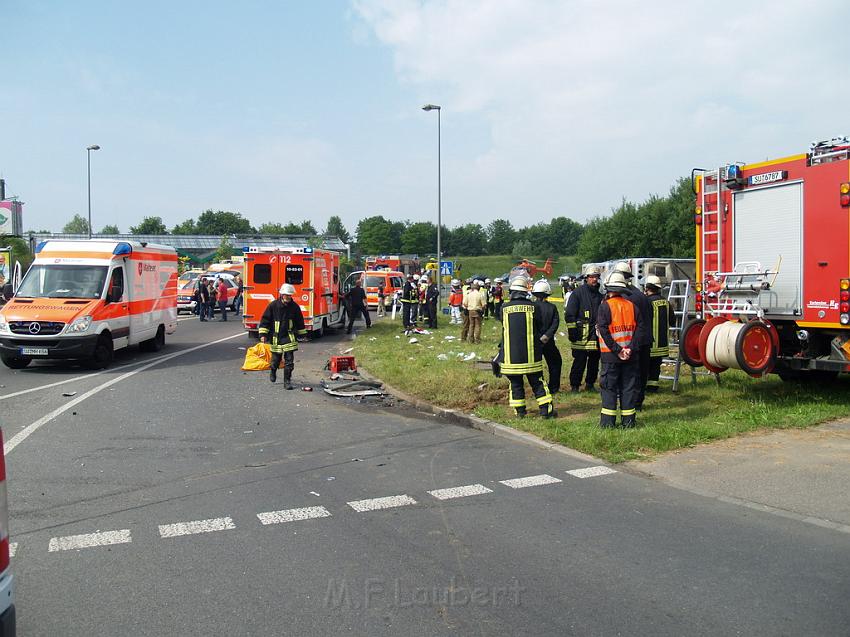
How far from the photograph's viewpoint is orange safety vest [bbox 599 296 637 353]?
27.9ft

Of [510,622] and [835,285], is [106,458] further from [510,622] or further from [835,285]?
[835,285]

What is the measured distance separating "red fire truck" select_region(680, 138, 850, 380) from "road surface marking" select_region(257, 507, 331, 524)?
5412 millimetres

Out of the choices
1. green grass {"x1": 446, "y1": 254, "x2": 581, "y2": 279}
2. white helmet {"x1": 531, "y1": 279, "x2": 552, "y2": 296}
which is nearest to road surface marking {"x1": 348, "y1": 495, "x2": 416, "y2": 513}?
white helmet {"x1": 531, "y1": 279, "x2": 552, "y2": 296}

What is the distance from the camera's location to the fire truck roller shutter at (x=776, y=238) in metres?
9.27

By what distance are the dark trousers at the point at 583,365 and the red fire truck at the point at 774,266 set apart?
1.55 m

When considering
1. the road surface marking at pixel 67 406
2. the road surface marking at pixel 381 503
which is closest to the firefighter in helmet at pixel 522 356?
the road surface marking at pixel 381 503

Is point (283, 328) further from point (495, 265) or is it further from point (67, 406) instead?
point (495, 265)

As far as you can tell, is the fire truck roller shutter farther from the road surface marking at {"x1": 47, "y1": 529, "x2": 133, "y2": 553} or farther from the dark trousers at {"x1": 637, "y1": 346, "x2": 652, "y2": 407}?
the road surface marking at {"x1": 47, "y1": 529, "x2": 133, "y2": 553}

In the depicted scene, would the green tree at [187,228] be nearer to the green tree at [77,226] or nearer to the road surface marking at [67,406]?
the green tree at [77,226]

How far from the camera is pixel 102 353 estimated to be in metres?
15.0

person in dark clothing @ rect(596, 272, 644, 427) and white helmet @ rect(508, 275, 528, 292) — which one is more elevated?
white helmet @ rect(508, 275, 528, 292)

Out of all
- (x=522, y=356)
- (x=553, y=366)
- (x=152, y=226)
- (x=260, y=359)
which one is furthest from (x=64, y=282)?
(x=152, y=226)

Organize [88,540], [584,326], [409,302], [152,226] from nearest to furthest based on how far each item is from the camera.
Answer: [88,540]
[584,326]
[409,302]
[152,226]

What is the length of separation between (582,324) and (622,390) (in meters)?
2.43
